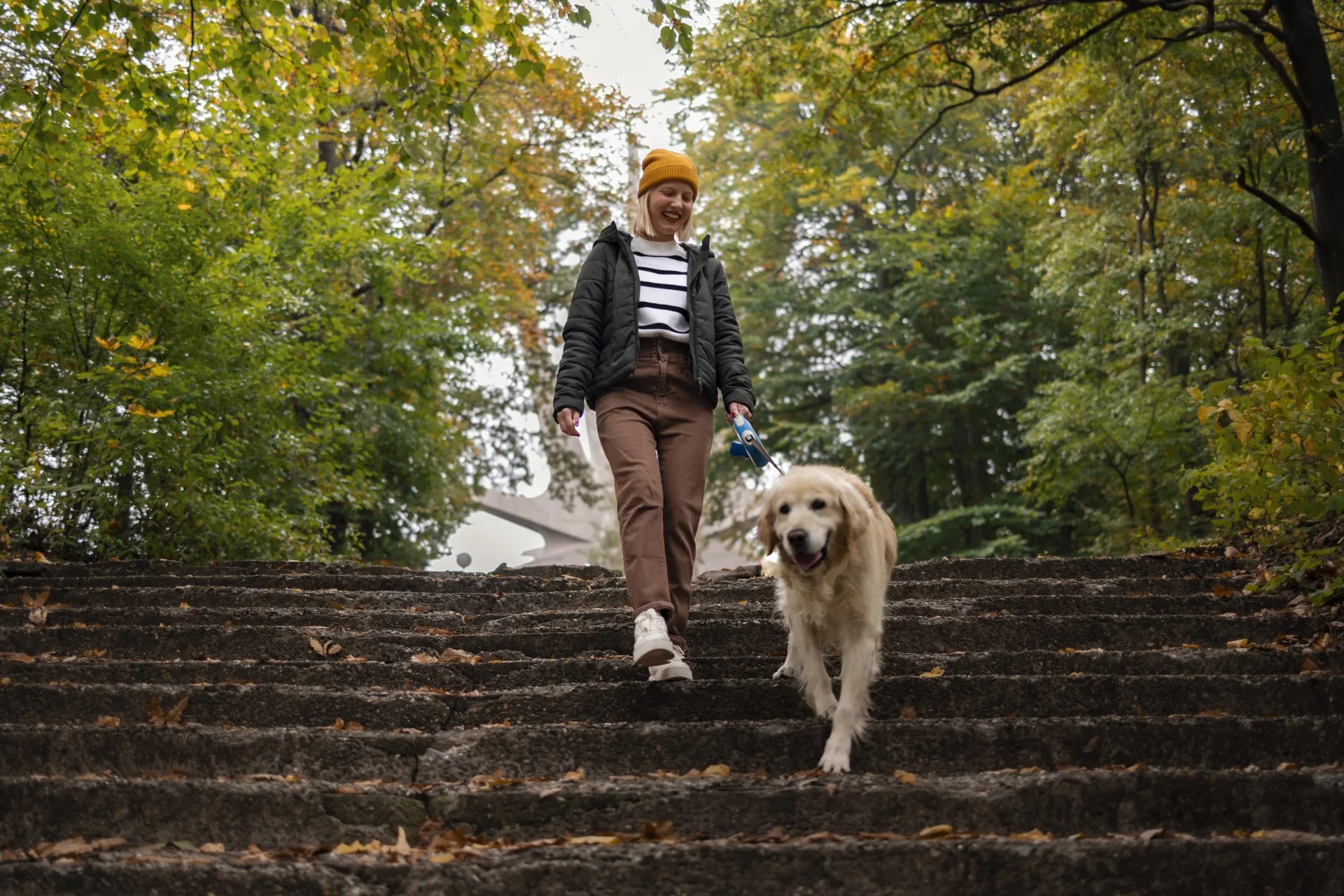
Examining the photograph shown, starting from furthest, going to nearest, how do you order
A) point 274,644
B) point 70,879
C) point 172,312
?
point 172,312, point 274,644, point 70,879

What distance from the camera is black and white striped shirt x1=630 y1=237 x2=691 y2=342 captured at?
5.34 metres

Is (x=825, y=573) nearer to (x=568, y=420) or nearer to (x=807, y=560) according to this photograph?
(x=807, y=560)

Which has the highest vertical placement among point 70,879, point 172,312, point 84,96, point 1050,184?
point 1050,184

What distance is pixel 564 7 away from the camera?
8258mm

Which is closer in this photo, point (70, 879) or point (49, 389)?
point (70, 879)

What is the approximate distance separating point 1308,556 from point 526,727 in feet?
14.3

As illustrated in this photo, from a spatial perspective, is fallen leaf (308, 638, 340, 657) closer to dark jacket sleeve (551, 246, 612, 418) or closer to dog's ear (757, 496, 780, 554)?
dark jacket sleeve (551, 246, 612, 418)

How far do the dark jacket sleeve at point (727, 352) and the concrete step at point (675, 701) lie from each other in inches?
50.3

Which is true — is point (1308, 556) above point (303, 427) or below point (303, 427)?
below

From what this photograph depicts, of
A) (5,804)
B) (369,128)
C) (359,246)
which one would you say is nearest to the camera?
(5,804)

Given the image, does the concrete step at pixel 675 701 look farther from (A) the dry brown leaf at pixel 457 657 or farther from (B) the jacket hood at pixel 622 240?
(B) the jacket hood at pixel 622 240

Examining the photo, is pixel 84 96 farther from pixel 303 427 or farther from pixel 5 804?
pixel 303 427

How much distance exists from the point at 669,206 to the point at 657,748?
237 centimetres

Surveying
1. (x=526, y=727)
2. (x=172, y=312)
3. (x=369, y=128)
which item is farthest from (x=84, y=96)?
(x=369, y=128)
